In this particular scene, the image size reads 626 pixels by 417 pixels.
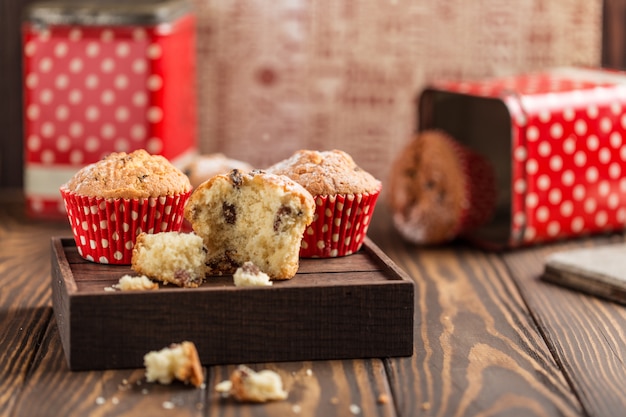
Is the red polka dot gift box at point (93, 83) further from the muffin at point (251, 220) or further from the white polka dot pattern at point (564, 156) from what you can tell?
the muffin at point (251, 220)

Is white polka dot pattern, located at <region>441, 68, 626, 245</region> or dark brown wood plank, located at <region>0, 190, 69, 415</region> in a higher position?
white polka dot pattern, located at <region>441, 68, 626, 245</region>

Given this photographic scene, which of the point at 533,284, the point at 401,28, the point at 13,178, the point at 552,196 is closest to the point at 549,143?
the point at 552,196

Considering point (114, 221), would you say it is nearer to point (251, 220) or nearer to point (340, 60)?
point (251, 220)

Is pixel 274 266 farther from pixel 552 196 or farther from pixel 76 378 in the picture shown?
pixel 552 196

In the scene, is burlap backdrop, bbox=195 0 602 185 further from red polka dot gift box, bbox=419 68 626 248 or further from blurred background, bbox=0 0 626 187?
red polka dot gift box, bbox=419 68 626 248

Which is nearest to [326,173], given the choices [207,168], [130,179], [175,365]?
[130,179]

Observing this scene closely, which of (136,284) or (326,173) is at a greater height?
(326,173)

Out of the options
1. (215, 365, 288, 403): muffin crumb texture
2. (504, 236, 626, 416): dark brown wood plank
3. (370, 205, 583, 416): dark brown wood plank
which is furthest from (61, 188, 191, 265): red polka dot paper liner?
(504, 236, 626, 416): dark brown wood plank
